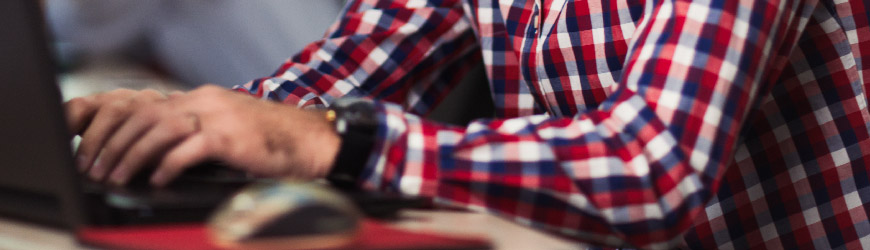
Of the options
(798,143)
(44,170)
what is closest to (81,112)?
(44,170)

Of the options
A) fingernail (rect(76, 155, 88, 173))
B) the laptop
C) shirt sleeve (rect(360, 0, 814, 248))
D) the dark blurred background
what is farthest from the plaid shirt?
the dark blurred background

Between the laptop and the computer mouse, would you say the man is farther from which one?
the computer mouse

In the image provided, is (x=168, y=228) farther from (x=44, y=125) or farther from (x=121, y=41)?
(x=121, y=41)

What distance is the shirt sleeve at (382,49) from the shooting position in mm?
1212

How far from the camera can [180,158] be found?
1.98ft

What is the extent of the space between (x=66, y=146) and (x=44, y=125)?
0.02 metres

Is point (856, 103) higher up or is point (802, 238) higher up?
point (856, 103)

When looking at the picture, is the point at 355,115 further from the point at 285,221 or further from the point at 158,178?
the point at 285,221

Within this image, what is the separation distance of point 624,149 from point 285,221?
14.0 inches

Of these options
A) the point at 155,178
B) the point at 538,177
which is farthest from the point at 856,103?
the point at 155,178

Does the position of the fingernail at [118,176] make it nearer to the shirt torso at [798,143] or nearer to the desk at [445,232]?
the desk at [445,232]

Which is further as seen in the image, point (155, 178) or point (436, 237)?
point (155, 178)

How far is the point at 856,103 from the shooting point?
912mm

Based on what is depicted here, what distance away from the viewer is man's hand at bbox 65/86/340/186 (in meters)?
0.61
